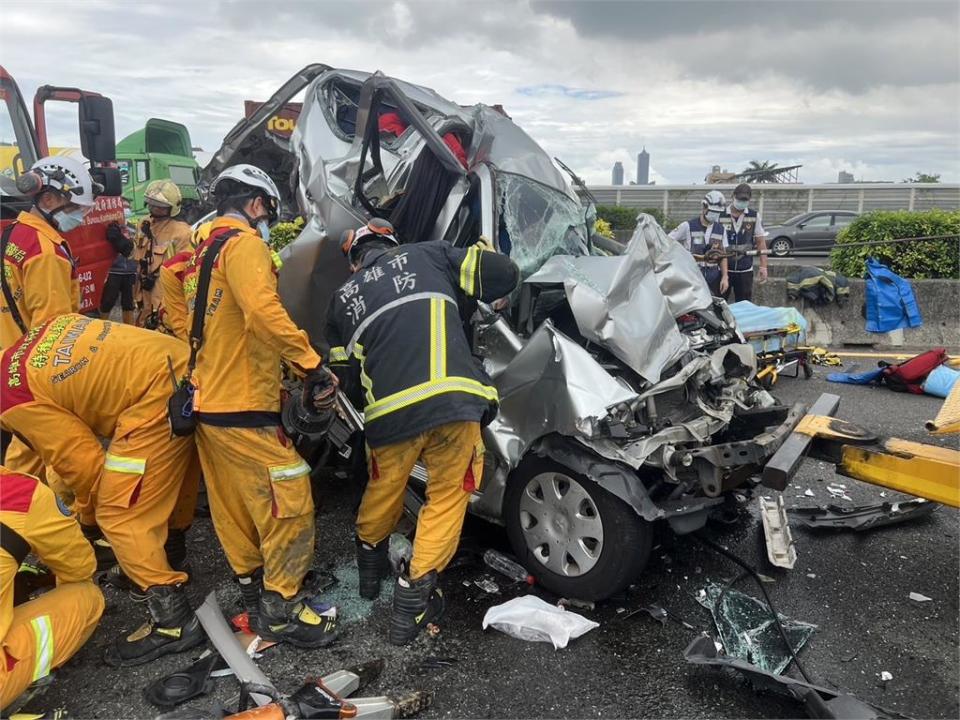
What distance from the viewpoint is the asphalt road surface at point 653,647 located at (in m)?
2.42

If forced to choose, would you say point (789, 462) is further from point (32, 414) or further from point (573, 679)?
point (32, 414)

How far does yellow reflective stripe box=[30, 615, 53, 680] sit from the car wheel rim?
179 cm

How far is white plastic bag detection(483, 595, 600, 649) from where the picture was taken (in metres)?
2.72

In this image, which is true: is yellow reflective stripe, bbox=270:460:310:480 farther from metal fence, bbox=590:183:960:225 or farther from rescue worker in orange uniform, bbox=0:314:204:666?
metal fence, bbox=590:183:960:225

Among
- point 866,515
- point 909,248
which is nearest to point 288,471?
point 866,515

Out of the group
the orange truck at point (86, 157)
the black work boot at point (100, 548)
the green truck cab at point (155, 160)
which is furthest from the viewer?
the green truck cab at point (155, 160)

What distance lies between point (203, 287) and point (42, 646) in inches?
54.2

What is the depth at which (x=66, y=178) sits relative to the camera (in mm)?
3613

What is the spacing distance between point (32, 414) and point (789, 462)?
2.91m

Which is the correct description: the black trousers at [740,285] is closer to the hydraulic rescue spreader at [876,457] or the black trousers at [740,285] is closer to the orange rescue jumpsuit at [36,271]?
the hydraulic rescue spreader at [876,457]

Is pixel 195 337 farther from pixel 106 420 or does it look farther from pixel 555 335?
pixel 555 335

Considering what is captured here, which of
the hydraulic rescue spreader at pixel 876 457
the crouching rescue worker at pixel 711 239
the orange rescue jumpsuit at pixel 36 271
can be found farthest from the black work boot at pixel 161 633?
the crouching rescue worker at pixel 711 239

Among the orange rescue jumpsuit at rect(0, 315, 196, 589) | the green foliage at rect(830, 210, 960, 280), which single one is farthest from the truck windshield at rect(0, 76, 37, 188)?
the green foliage at rect(830, 210, 960, 280)

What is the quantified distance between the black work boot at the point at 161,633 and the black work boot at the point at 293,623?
25cm
